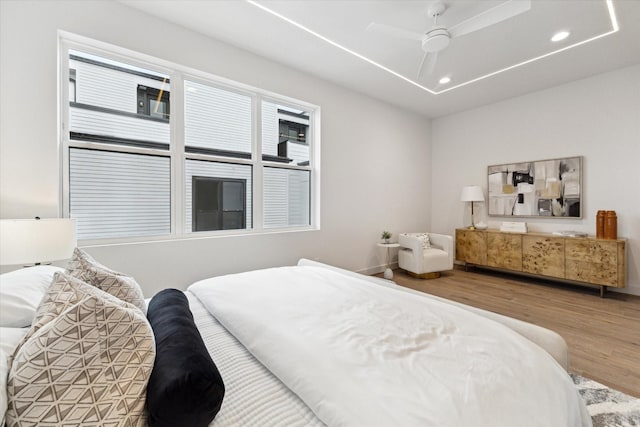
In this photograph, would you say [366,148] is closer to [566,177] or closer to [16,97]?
[566,177]

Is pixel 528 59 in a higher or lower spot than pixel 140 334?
higher

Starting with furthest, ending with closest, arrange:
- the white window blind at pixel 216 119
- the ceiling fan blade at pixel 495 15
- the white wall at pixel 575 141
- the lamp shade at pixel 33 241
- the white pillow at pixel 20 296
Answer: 1. the white wall at pixel 575 141
2. the white window blind at pixel 216 119
3. the ceiling fan blade at pixel 495 15
4. the lamp shade at pixel 33 241
5. the white pillow at pixel 20 296

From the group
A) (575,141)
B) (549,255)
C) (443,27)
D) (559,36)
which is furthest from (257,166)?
(575,141)

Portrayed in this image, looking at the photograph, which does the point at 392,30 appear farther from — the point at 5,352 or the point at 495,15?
the point at 5,352

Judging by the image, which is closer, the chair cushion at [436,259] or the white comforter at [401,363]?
the white comforter at [401,363]

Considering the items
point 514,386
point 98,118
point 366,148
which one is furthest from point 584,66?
point 98,118

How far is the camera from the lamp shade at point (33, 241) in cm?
152

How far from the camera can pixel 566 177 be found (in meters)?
3.93

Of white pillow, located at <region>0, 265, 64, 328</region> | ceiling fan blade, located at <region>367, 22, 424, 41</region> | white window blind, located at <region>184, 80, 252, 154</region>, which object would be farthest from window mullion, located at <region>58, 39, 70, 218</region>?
ceiling fan blade, located at <region>367, 22, 424, 41</region>

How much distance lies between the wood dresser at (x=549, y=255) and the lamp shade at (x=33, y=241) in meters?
5.06

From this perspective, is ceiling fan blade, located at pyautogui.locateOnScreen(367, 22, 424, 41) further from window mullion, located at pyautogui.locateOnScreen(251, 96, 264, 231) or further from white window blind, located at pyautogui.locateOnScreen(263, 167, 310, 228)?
white window blind, located at pyautogui.locateOnScreen(263, 167, 310, 228)

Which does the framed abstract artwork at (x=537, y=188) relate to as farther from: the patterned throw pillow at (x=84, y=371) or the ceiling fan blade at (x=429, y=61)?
the patterned throw pillow at (x=84, y=371)

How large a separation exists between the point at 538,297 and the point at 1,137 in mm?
5499

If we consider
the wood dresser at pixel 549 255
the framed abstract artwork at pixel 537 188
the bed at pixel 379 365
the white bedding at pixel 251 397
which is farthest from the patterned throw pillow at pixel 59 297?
the framed abstract artwork at pixel 537 188
